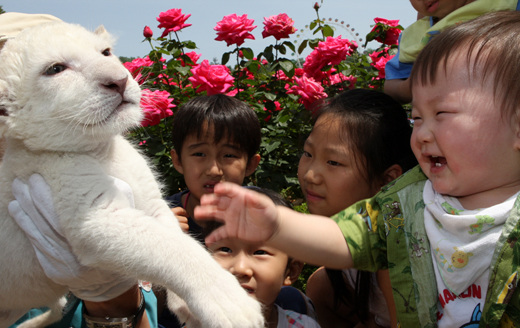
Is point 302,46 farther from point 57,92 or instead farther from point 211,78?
point 57,92

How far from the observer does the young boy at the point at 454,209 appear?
143 cm

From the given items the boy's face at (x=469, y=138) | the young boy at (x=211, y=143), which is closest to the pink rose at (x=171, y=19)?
the young boy at (x=211, y=143)

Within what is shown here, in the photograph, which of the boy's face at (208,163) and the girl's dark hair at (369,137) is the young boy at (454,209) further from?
the boy's face at (208,163)

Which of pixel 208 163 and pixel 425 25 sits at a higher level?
pixel 425 25

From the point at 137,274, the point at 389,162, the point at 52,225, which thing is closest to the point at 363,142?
the point at 389,162

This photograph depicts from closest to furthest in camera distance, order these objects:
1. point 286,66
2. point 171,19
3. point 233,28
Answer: point 233,28 → point 171,19 → point 286,66

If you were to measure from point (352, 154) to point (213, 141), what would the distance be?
0.96 metres

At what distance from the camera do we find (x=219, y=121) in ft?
9.21

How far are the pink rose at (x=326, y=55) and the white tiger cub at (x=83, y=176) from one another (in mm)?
2008

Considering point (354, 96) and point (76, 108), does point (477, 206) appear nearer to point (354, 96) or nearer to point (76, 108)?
point (354, 96)

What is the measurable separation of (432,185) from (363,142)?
0.69m

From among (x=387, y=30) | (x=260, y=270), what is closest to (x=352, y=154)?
(x=260, y=270)

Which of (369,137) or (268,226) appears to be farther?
(369,137)

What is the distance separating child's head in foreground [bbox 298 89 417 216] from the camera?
2291 mm
